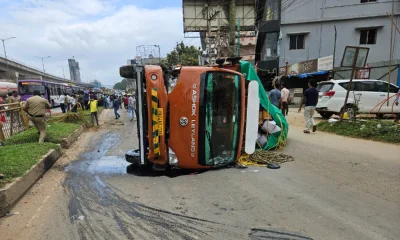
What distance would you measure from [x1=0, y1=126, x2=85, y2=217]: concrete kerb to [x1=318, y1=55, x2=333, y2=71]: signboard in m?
17.7

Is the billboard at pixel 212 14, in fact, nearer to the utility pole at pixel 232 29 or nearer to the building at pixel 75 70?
the utility pole at pixel 232 29

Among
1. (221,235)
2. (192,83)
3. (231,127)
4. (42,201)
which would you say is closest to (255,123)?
(231,127)

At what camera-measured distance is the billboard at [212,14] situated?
81.7 ft

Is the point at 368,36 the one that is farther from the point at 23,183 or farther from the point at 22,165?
the point at 23,183

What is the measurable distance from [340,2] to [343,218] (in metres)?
22.0

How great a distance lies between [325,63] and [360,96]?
8.22 meters

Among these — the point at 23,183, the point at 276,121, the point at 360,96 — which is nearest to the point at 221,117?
the point at 276,121

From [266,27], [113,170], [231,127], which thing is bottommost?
[113,170]

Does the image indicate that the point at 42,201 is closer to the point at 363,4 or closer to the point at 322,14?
the point at 322,14

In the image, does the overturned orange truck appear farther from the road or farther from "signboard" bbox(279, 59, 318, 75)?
"signboard" bbox(279, 59, 318, 75)

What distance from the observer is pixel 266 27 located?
21.5m

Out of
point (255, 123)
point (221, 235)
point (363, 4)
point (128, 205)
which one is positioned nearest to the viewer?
point (221, 235)

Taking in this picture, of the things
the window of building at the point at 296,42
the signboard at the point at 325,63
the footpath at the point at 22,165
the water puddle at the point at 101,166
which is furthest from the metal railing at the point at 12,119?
the window of building at the point at 296,42

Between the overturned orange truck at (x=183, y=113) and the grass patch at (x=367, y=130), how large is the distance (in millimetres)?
4779
